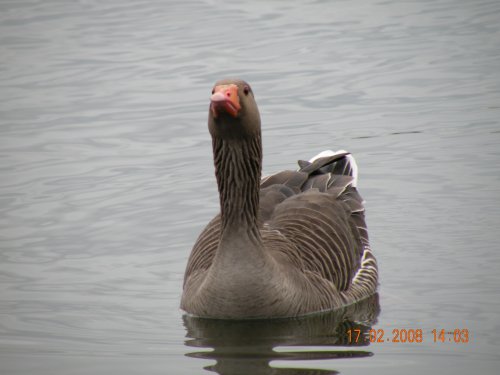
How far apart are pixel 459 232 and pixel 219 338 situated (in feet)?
12.0

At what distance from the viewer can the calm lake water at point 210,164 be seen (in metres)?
9.03

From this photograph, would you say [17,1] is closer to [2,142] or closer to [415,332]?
[2,142]

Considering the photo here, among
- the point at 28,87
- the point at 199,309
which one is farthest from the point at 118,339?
the point at 28,87

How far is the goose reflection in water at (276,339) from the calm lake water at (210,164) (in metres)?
0.03

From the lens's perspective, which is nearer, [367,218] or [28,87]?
[367,218]

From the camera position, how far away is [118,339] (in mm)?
9203

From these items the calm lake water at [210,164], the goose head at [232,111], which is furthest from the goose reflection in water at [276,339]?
the goose head at [232,111]

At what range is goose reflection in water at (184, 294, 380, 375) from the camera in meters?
8.37
